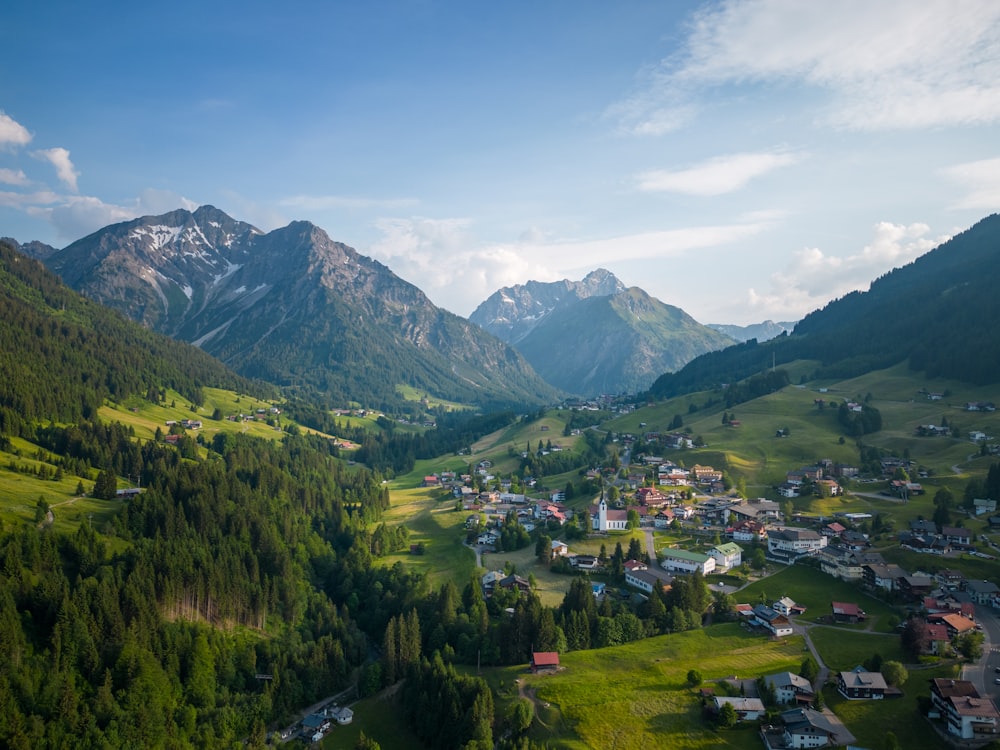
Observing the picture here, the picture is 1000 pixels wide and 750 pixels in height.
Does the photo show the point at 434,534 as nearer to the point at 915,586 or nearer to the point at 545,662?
the point at 545,662

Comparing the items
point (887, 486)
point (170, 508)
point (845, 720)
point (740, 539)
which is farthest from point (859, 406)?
point (170, 508)

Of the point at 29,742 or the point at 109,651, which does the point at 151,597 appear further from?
the point at 29,742

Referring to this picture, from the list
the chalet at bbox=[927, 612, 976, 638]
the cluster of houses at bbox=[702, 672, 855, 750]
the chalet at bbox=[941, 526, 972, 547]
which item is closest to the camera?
the cluster of houses at bbox=[702, 672, 855, 750]

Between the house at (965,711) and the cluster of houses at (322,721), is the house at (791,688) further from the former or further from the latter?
the cluster of houses at (322,721)

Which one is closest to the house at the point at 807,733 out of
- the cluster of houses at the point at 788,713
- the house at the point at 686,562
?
the cluster of houses at the point at 788,713

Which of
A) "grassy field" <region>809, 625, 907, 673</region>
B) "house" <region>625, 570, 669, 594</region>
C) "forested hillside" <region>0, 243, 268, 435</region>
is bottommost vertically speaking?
"grassy field" <region>809, 625, 907, 673</region>

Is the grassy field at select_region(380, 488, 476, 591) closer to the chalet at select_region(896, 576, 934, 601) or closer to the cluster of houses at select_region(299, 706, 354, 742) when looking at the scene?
the cluster of houses at select_region(299, 706, 354, 742)

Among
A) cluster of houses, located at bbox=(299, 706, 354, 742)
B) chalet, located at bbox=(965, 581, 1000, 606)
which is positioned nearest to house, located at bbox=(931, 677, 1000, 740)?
chalet, located at bbox=(965, 581, 1000, 606)

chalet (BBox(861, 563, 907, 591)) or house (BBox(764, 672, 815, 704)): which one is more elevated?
chalet (BBox(861, 563, 907, 591))
